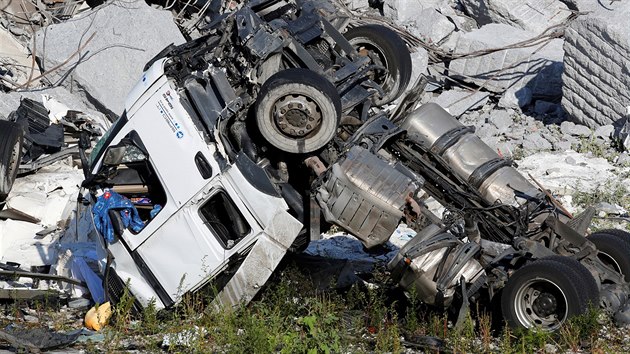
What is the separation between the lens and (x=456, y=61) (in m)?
15.8

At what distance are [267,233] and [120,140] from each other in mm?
1565

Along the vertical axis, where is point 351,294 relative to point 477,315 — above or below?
below

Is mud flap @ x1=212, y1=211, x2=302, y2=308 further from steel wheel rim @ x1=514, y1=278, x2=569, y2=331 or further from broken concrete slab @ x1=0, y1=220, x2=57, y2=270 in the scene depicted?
broken concrete slab @ x1=0, y1=220, x2=57, y2=270

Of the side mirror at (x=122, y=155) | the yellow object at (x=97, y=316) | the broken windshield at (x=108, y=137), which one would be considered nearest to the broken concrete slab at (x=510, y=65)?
the broken windshield at (x=108, y=137)

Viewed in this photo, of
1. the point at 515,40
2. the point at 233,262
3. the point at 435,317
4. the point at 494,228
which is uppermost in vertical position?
the point at 515,40

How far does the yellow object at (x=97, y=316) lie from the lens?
9.01 metres

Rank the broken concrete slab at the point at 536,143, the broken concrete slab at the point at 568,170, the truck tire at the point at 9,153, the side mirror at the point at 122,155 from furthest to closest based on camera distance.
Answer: the broken concrete slab at the point at 536,143, the broken concrete slab at the point at 568,170, the truck tire at the point at 9,153, the side mirror at the point at 122,155

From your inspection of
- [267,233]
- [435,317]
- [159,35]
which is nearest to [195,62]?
[267,233]

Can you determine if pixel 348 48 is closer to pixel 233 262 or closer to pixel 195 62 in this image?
pixel 195 62

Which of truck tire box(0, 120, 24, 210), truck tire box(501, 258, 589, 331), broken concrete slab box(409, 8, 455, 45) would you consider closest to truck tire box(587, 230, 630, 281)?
truck tire box(501, 258, 589, 331)

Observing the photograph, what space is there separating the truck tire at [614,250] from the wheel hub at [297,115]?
2.62 m

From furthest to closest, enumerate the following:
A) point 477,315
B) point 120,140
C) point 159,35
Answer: point 159,35
point 120,140
point 477,315

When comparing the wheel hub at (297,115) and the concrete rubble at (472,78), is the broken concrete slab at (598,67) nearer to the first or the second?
the concrete rubble at (472,78)

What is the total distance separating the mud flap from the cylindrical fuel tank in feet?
4.47
